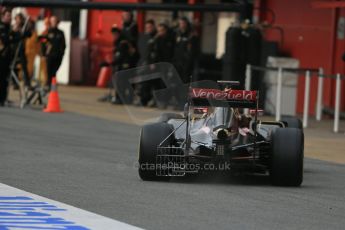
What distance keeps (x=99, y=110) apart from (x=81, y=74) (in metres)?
10.1

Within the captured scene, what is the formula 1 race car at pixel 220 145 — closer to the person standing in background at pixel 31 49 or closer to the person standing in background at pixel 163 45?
the person standing in background at pixel 163 45

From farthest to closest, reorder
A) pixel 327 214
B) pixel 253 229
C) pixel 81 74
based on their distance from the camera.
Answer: pixel 81 74
pixel 327 214
pixel 253 229

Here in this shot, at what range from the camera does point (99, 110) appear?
2494cm

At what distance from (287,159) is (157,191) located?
4.78ft

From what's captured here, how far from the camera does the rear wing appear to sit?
1289 centimetres

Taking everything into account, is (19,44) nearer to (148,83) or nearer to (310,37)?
(148,83)

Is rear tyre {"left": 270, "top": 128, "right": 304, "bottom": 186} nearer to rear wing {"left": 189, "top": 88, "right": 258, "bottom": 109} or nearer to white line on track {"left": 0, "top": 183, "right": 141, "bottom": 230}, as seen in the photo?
rear wing {"left": 189, "top": 88, "right": 258, "bottom": 109}

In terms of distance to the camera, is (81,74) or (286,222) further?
(81,74)

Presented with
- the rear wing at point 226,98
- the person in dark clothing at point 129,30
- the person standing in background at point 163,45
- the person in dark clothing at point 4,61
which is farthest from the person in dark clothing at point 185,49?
the rear wing at point 226,98

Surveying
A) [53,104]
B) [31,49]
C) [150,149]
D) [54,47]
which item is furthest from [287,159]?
[31,49]

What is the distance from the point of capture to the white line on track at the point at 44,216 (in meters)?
9.44

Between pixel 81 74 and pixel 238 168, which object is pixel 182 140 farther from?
pixel 81 74

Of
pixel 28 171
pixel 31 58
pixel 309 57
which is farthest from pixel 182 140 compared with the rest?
pixel 31 58

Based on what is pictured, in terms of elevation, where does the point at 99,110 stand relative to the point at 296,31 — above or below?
below
